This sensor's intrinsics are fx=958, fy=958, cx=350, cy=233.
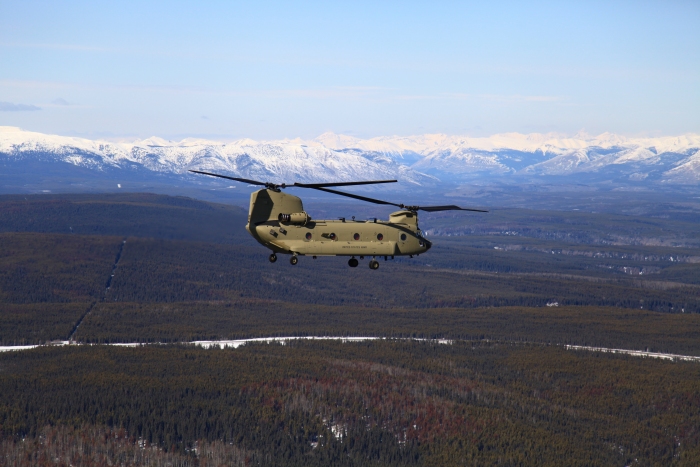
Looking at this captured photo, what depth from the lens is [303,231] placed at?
11456cm

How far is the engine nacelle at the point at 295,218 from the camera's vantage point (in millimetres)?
114000

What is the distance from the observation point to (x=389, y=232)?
118562mm

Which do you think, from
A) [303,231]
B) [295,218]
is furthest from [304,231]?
[295,218]

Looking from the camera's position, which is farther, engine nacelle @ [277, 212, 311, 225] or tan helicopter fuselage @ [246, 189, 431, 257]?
tan helicopter fuselage @ [246, 189, 431, 257]

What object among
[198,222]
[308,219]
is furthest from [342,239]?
[198,222]

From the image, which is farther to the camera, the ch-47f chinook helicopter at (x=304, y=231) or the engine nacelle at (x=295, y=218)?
the ch-47f chinook helicopter at (x=304, y=231)

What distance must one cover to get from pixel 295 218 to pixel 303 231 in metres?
1.89

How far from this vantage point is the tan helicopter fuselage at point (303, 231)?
114 meters

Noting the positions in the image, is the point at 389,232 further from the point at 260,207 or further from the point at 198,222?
the point at 198,222

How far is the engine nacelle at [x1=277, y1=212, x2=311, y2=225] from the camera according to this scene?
374 ft

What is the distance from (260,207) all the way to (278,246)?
516cm

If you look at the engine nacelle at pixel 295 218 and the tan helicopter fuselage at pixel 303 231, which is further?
the tan helicopter fuselage at pixel 303 231

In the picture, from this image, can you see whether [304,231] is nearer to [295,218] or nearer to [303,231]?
[303,231]

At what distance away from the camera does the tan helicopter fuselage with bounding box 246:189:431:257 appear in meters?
114
